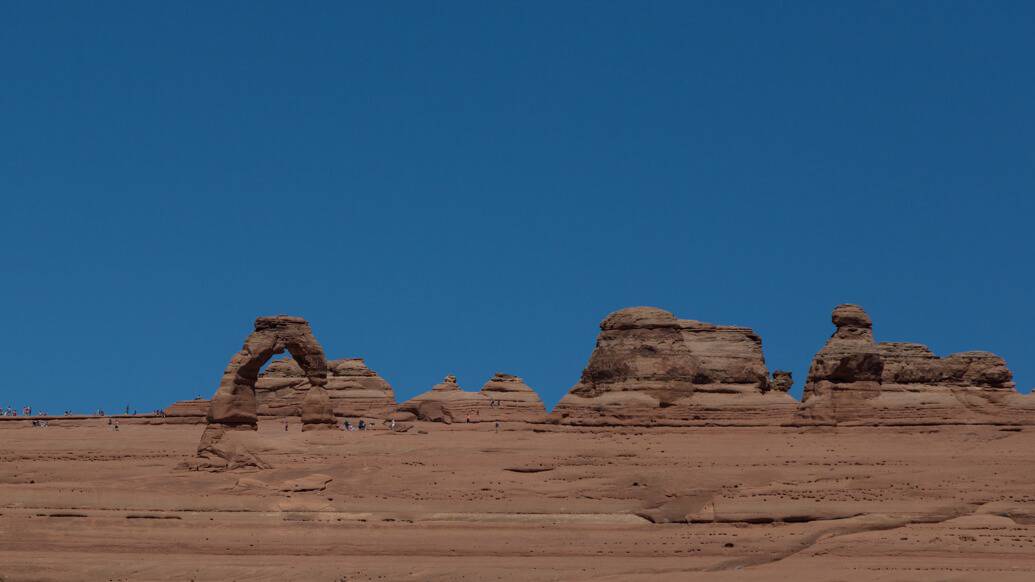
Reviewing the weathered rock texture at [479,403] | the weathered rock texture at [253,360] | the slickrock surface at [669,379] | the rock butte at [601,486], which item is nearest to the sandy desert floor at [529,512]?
the rock butte at [601,486]

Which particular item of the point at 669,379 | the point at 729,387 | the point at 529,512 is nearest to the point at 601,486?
the point at 529,512

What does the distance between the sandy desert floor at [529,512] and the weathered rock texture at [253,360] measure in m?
0.99

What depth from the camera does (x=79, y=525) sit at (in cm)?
3594

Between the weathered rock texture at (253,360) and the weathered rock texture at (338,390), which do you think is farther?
the weathered rock texture at (338,390)

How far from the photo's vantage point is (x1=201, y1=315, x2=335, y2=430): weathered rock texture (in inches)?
1628

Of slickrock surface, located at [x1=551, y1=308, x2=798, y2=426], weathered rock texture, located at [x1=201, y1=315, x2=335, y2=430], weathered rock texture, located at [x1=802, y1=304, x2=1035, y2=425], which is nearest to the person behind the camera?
weathered rock texture, located at [x1=201, y1=315, x2=335, y2=430]

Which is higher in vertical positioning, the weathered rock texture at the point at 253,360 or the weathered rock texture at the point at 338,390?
the weathered rock texture at the point at 338,390

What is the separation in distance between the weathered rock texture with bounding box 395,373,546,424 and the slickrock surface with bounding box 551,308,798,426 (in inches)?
580

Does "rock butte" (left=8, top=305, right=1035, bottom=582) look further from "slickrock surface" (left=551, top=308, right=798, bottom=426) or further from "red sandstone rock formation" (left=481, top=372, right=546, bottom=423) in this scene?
"red sandstone rock formation" (left=481, top=372, right=546, bottom=423)

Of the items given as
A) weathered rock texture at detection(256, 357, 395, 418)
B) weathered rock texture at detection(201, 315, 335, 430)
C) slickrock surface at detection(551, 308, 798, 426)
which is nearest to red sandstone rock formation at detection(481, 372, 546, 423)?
weathered rock texture at detection(256, 357, 395, 418)

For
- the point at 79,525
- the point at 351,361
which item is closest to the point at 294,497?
the point at 79,525

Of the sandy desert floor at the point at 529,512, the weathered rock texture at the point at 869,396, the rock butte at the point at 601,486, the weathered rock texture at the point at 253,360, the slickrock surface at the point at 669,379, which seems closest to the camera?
the sandy desert floor at the point at 529,512

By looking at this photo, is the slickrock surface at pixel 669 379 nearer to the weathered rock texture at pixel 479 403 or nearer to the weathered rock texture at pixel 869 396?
the weathered rock texture at pixel 869 396

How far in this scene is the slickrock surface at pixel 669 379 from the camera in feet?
162
